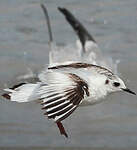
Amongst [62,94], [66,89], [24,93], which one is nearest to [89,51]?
[24,93]

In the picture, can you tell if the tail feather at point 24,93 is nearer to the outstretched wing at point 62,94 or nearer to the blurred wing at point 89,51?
the outstretched wing at point 62,94

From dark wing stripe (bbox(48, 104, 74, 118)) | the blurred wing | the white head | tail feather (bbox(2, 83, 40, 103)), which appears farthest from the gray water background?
dark wing stripe (bbox(48, 104, 74, 118))

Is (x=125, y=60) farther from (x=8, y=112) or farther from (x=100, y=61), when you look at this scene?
(x=8, y=112)

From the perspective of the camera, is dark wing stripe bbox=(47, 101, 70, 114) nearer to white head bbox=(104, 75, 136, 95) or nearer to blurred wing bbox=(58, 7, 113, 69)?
white head bbox=(104, 75, 136, 95)

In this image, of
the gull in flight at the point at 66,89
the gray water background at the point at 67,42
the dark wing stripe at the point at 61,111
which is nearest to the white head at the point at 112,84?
the gull in flight at the point at 66,89

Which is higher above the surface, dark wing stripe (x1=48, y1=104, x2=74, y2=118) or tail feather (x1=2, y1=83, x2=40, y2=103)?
dark wing stripe (x1=48, y1=104, x2=74, y2=118)

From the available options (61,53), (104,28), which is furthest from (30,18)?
(61,53)

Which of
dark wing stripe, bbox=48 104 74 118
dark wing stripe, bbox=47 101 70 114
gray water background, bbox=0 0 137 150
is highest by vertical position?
dark wing stripe, bbox=47 101 70 114
